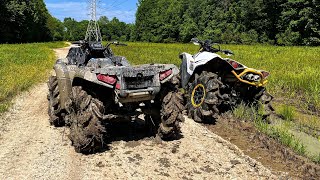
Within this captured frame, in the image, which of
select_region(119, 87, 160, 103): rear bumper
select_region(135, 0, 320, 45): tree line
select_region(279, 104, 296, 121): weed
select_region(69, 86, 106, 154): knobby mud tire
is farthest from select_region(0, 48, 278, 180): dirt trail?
select_region(135, 0, 320, 45): tree line

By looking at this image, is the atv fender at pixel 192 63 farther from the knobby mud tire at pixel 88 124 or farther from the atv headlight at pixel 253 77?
the knobby mud tire at pixel 88 124

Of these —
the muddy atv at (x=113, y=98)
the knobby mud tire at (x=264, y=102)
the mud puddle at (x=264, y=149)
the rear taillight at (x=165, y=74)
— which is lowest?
the mud puddle at (x=264, y=149)

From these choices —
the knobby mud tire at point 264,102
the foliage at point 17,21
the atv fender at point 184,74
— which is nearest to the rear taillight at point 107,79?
the atv fender at point 184,74

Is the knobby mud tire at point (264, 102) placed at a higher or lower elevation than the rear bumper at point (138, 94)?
lower

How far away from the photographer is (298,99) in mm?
9258

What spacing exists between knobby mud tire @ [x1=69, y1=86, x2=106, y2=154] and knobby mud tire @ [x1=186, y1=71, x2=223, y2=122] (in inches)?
95.7

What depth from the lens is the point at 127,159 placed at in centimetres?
507

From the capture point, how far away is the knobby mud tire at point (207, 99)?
22.6 feet

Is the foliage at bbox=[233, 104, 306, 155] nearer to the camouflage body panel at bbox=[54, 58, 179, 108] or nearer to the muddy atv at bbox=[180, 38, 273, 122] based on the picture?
the muddy atv at bbox=[180, 38, 273, 122]

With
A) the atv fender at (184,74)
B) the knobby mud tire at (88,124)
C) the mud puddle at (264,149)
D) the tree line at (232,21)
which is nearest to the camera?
the mud puddle at (264,149)

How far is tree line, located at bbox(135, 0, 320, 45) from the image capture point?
49000mm

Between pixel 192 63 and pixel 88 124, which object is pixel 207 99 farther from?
pixel 88 124

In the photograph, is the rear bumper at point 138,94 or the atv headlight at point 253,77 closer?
the rear bumper at point 138,94

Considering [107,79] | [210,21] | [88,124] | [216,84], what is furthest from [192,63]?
[210,21]
